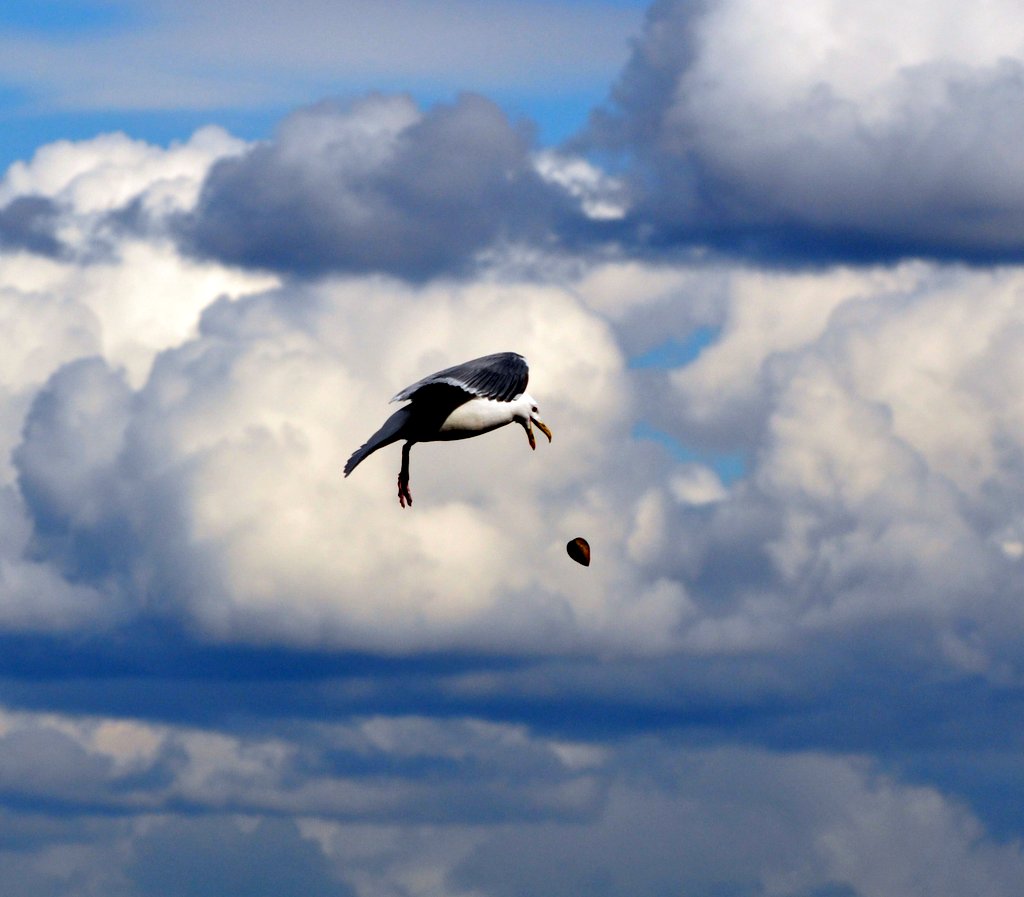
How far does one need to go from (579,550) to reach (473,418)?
5.48 metres

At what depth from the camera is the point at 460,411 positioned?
8750 cm

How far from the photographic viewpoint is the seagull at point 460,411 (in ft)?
281

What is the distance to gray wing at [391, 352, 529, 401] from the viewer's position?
83.4 metres

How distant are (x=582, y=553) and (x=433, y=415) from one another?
6.53m

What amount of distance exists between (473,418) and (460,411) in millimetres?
485

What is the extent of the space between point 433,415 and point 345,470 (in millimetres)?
3317

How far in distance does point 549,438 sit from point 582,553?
4.85 metres

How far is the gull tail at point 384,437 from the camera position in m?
88.1

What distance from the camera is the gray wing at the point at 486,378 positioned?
83438mm

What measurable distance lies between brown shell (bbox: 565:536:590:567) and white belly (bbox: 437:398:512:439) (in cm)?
453

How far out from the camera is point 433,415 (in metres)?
87.4

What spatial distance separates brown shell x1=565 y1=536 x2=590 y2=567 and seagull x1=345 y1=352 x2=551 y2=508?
3363 mm

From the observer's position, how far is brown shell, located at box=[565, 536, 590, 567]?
85.6m

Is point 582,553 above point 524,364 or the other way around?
the other way around
